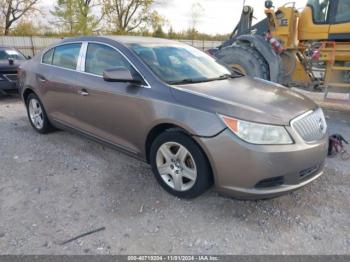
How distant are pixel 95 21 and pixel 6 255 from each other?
98.5ft

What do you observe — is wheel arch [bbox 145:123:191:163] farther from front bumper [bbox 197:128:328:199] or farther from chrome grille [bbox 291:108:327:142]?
chrome grille [bbox 291:108:327:142]

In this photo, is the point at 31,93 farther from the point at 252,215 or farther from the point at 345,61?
the point at 345,61

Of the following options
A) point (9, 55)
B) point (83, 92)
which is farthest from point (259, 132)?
point (9, 55)

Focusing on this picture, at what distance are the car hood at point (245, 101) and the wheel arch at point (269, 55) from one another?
328cm

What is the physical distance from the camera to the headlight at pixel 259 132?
2.55 meters

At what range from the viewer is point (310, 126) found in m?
2.87

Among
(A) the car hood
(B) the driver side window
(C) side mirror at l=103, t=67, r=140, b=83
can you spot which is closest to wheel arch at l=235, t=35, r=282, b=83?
(B) the driver side window

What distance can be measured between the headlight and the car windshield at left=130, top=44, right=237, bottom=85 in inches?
35.2

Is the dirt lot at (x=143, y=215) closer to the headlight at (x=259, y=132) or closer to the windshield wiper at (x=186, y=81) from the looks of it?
the headlight at (x=259, y=132)

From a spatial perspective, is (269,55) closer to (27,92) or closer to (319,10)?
(319,10)


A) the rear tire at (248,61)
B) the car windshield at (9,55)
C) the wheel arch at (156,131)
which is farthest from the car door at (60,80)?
the car windshield at (9,55)

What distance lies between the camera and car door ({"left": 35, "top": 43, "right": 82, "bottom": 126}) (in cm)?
408

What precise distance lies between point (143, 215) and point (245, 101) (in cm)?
143

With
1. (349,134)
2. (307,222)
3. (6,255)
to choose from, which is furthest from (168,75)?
(349,134)
